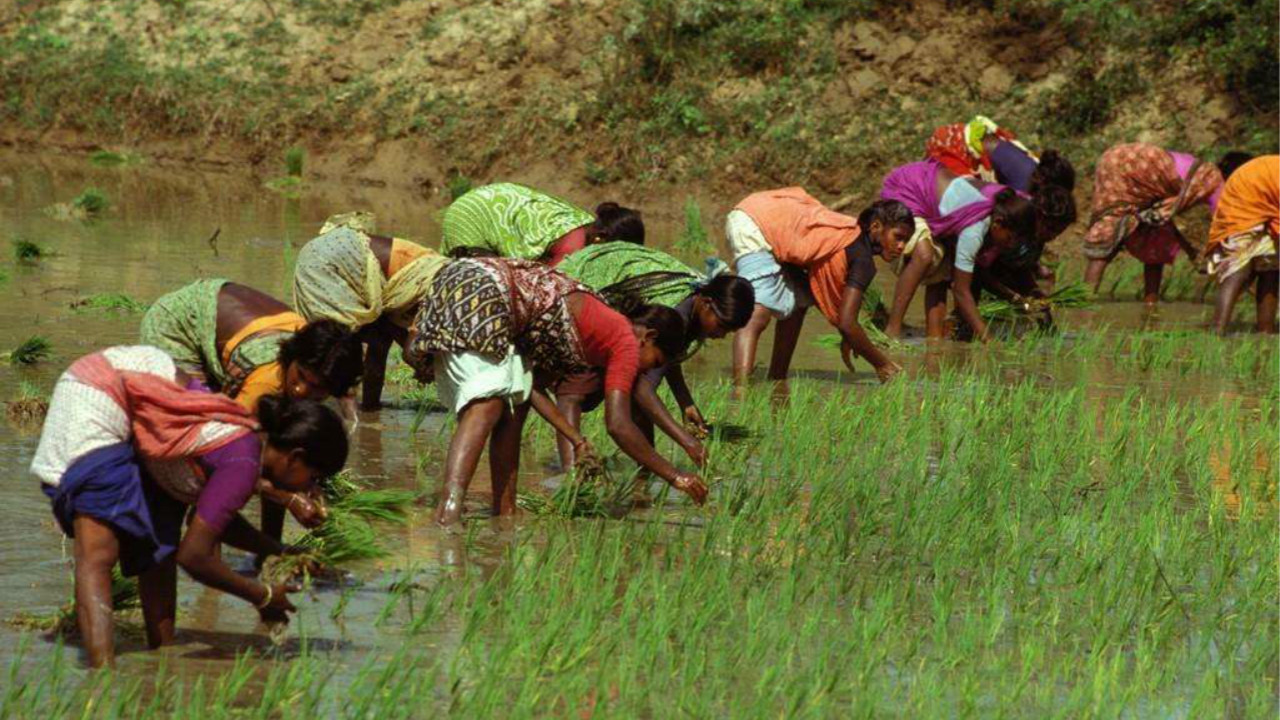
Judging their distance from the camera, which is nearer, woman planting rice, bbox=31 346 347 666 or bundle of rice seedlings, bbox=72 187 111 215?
woman planting rice, bbox=31 346 347 666

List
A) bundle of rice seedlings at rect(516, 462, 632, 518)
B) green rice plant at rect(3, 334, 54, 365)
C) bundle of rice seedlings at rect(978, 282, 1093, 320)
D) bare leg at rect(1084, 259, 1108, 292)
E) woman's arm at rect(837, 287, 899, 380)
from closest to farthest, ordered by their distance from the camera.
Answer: bundle of rice seedlings at rect(516, 462, 632, 518)
green rice plant at rect(3, 334, 54, 365)
woman's arm at rect(837, 287, 899, 380)
bundle of rice seedlings at rect(978, 282, 1093, 320)
bare leg at rect(1084, 259, 1108, 292)

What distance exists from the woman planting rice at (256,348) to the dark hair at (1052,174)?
6.25 meters

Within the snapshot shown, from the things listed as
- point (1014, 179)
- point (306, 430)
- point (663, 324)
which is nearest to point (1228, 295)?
point (1014, 179)

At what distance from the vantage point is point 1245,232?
1050 centimetres

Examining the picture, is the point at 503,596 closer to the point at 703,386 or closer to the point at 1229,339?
the point at 703,386

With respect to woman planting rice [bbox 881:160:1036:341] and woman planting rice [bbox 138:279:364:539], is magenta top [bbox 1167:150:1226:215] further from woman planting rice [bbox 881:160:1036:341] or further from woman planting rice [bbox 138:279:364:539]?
woman planting rice [bbox 138:279:364:539]

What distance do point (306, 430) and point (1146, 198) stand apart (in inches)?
345

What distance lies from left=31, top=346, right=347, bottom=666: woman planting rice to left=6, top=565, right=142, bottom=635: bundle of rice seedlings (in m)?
0.19

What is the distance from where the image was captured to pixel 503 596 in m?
4.62

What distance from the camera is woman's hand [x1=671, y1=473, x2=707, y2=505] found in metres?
5.50

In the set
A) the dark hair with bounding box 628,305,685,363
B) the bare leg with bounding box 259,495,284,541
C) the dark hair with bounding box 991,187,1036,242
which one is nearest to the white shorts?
the dark hair with bounding box 628,305,685,363

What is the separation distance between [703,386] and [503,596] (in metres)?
3.49

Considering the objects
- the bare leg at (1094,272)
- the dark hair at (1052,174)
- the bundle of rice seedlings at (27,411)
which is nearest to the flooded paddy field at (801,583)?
the bundle of rice seedlings at (27,411)

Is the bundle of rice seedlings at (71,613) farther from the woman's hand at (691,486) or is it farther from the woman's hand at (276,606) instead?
the woman's hand at (691,486)
